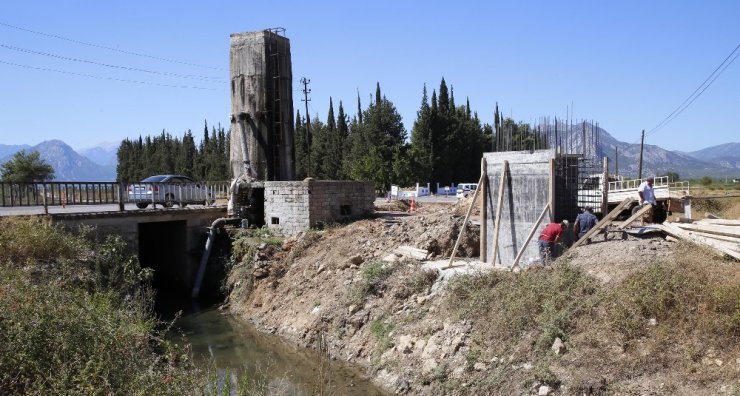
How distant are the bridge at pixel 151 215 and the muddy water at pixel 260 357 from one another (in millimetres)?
3132

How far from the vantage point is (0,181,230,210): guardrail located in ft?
59.2

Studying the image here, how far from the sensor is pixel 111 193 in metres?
20.2

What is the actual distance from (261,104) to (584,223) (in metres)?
14.4

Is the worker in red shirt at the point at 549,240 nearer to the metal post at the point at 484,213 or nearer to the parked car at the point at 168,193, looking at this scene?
the metal post at the point at 484,213

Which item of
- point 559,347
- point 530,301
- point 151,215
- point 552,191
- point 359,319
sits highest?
point 552,191

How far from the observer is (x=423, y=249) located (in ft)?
50.0

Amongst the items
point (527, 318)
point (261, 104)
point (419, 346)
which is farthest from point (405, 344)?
point (261, 104)

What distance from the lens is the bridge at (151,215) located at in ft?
59.5

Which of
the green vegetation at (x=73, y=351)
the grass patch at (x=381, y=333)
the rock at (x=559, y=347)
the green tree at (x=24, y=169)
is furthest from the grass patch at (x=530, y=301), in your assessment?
the green tree at (x=24, y=169)

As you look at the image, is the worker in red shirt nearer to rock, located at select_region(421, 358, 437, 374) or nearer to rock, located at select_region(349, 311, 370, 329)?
rock, located at select_region(421, 358, 437, 374)

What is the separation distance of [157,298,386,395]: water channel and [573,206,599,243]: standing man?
5.63m

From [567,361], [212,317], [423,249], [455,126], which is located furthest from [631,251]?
[455,126]

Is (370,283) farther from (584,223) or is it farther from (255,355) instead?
(584,223)

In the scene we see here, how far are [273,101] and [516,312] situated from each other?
1563 cm
